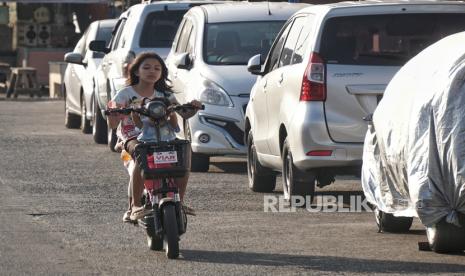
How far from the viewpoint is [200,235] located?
1134cm

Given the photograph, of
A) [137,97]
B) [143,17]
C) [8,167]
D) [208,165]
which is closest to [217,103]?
[208,165]

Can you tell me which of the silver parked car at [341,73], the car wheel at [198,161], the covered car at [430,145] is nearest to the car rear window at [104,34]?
the car wheel at [198,161]

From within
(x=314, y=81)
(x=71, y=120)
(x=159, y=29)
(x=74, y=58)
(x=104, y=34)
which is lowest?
(x=71, y=120)

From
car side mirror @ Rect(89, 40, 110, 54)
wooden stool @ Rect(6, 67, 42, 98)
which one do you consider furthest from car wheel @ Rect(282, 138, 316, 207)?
wooden stool @ Rect(6, 67, 42, 98)

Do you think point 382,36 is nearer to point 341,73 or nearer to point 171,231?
point 341,73

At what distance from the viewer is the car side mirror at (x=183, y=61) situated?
16750mm

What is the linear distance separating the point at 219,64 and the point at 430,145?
725 centimetres

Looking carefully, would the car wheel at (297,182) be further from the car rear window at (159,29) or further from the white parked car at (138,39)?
the car rear window at (159,29)

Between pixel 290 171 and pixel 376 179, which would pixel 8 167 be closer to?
pixel 290 171

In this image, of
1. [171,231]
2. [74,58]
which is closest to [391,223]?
[171,231]

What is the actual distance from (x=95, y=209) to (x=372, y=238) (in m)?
3.02

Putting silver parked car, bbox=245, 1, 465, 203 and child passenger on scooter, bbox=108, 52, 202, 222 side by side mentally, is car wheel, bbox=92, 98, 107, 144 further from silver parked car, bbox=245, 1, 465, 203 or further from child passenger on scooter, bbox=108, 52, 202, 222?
child passenger on scooter, bbox=108, 52, 202, 222

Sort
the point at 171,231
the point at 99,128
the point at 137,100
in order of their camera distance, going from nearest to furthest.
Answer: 1. the point at 171,231
2. the point at 137,100
3. the point at 99,128

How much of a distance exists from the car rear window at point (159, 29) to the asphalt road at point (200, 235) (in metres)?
3.15
